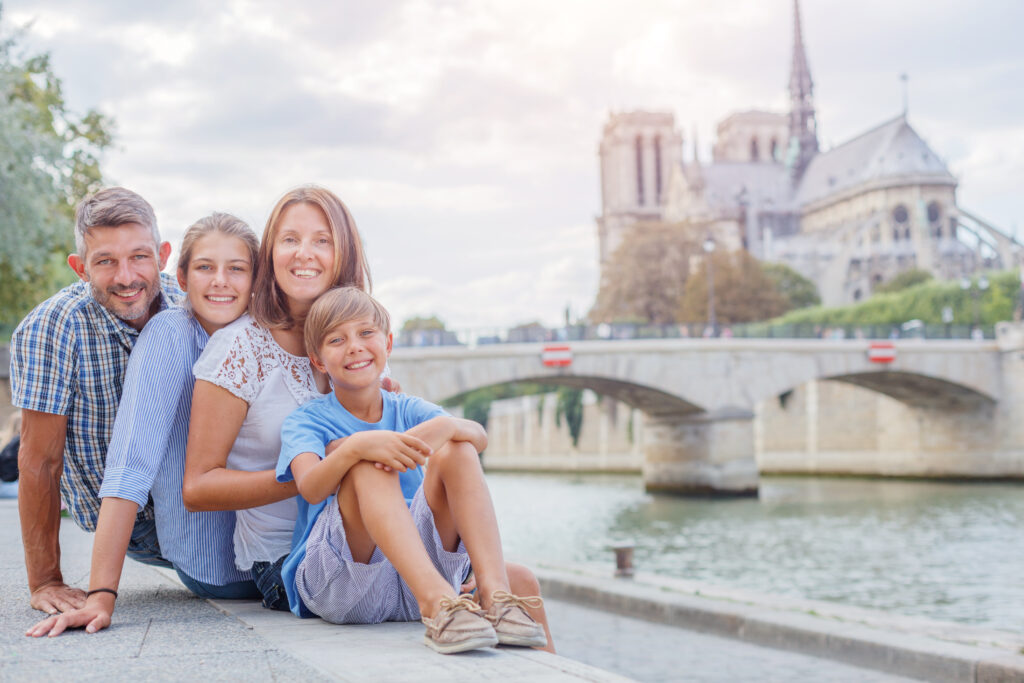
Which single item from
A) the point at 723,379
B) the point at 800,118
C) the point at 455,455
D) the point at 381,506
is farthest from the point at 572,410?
the point at 800,118

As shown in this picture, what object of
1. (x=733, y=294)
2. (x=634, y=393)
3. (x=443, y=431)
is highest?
(x=733, y=294)

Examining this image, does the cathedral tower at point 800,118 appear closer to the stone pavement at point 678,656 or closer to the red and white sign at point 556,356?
the red and white sign at point 556,356

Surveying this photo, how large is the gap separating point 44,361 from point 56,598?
660 millimetres

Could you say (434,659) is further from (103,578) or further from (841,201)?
(841,201)

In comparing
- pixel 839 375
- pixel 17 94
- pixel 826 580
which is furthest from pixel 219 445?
pixel 839 375

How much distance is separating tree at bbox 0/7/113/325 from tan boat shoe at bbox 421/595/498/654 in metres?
12.8

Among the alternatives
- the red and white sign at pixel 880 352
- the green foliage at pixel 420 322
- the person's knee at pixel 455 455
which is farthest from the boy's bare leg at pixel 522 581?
the green foliage at pixel 420 322

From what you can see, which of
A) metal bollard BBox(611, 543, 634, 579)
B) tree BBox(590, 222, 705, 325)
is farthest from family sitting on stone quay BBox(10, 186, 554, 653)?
tree BBox(590, 222, 705, 325)

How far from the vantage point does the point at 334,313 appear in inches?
116

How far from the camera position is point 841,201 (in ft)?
227

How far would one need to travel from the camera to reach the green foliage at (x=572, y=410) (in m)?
44.5

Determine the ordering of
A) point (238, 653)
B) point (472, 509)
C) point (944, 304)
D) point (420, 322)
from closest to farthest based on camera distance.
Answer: point (238, 653) → point (472, 509) → point (944, 304) → point (420, 322)

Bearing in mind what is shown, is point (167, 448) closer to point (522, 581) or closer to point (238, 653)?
point (238, 653)

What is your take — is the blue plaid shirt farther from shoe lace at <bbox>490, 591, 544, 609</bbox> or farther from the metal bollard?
the metal bollard
